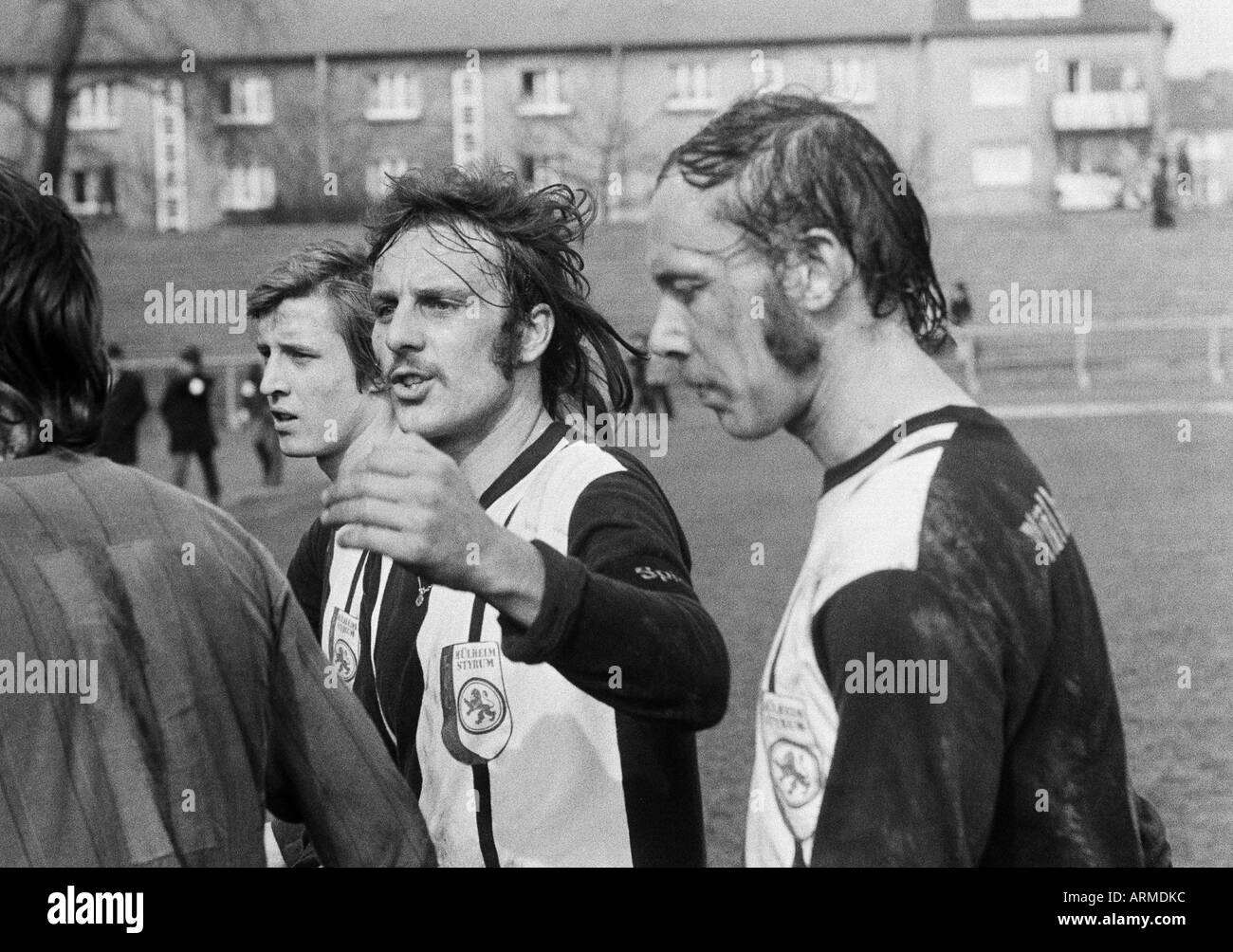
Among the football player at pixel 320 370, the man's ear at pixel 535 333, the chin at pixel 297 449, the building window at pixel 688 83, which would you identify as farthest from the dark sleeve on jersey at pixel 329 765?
the building window at pixel 688 83

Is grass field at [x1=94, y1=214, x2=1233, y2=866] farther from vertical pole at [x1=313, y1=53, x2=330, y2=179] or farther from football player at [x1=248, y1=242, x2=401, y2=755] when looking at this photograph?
vertical pole at [x1=313, y1=53, x2=330, y2=179]

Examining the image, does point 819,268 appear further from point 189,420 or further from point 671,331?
point 189,420

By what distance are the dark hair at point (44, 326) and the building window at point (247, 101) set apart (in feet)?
26.7

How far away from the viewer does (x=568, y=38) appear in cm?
760

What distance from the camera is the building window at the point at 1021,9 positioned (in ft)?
56.6

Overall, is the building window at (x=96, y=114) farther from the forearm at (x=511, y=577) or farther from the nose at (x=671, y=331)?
the forearm at (x=511, y=577)

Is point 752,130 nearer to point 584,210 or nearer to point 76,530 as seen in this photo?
point 76,530

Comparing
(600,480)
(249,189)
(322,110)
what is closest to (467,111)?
(249,189)

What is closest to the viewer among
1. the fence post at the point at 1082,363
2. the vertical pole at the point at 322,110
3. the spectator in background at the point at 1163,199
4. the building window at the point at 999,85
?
the vertical pole at the point at 322,110

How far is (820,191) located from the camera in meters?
1.25

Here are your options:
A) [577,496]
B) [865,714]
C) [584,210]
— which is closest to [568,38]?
[584,210]

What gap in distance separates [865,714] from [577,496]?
58cm

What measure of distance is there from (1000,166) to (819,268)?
21.5 meters

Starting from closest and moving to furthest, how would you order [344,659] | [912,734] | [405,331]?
[912,734] → [405,331] → [344,659]
